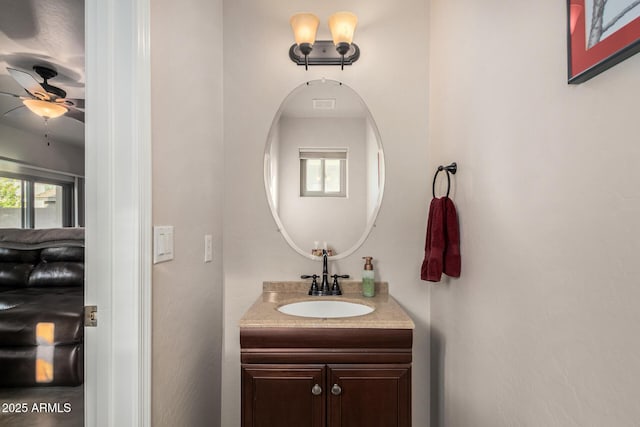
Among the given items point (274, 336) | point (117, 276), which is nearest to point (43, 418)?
point (117, 276)

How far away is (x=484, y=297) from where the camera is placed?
1.24 meters

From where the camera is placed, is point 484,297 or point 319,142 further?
point 319,142

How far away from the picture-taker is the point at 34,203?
0.82 m

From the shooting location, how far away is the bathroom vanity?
1.36 metres

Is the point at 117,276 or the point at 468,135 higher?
the point at 468,135

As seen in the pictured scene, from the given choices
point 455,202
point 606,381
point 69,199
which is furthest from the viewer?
point 455,202

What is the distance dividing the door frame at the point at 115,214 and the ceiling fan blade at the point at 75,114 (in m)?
0.02

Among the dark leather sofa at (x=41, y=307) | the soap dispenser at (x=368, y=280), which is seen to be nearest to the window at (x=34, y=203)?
the dark leather sofa at (x=41, y=307)

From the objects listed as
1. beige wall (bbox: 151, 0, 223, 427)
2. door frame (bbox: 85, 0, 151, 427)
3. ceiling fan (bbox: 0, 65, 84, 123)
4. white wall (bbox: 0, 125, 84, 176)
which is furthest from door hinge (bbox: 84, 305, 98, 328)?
ceiling fan (bbox: 0, 65, 84, 123)

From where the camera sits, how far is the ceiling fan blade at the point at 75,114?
37.8 inches

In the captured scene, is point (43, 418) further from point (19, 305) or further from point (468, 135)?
point (468, 135)

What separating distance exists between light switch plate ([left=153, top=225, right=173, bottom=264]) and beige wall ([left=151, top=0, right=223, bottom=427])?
0.03 m

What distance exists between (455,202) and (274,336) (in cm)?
95

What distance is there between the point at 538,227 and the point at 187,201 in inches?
47.4
